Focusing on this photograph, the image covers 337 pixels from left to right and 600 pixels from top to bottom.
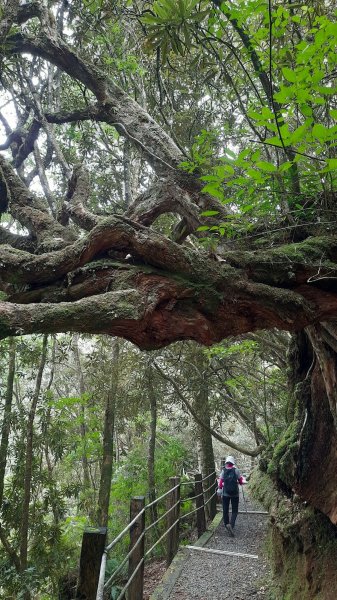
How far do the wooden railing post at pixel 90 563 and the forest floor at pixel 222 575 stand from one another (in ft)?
9.46

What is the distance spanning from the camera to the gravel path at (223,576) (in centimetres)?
530

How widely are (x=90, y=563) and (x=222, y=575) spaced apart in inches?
162

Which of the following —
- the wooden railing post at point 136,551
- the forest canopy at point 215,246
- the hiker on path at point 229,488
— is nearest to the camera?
the forest canopy at point 215,246

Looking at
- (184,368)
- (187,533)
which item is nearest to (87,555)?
(184,368)

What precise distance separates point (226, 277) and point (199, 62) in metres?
2.98

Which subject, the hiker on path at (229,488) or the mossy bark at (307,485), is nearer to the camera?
the mossy bark at (307,485)

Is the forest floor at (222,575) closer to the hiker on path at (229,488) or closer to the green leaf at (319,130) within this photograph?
the hiker on path at (229,488)

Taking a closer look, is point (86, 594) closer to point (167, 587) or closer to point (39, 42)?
point (167, 587)

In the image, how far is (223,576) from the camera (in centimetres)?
589

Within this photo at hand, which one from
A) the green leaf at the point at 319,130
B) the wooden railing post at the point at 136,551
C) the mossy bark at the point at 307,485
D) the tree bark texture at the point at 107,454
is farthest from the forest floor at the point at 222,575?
the green leaf at the point at 319,130

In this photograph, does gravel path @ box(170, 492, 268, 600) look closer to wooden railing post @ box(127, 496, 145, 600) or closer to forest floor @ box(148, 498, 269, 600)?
forest floor @ box(148, 498, 269, 600)

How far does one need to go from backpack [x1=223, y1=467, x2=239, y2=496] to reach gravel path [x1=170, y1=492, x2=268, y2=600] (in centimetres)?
83

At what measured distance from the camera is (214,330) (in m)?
3.19

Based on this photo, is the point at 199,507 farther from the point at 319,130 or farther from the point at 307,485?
the point at 319,130
